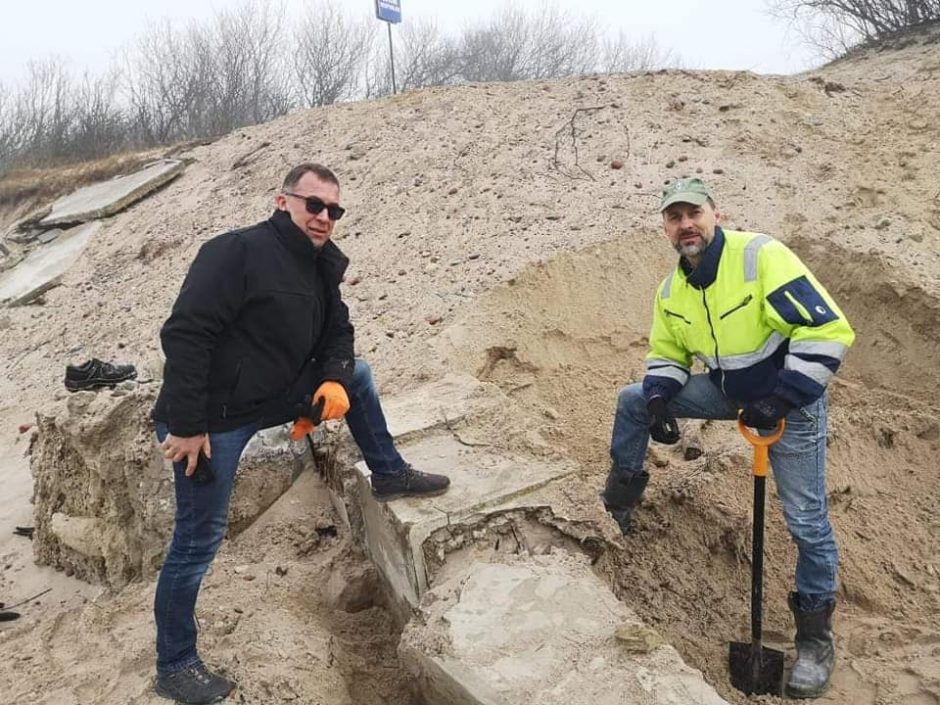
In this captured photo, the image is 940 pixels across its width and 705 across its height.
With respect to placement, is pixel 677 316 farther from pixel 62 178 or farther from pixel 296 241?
pixel 62 178

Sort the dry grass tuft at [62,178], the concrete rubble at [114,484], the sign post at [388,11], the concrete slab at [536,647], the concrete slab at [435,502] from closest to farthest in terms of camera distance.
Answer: the concrete slab at [536,647]
the concrete slab at [435,502]
the concrete rubble at [114,484]
the sign post at [388,11]
the dry grass tuft at [62,178]

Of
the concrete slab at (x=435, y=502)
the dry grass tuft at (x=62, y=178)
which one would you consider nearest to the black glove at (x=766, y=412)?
the concrete slab at (x=435, y=502)

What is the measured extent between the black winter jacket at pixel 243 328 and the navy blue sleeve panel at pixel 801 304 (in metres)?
1.66

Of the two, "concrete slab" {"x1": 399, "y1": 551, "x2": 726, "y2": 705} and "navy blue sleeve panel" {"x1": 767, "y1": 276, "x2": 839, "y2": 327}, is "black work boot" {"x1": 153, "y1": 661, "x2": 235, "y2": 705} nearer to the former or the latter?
"concrete slab" {"x1": 399, "y1": 551, "x2": 726, "y2": 705}

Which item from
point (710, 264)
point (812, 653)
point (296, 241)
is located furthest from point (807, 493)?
point (296, 241)

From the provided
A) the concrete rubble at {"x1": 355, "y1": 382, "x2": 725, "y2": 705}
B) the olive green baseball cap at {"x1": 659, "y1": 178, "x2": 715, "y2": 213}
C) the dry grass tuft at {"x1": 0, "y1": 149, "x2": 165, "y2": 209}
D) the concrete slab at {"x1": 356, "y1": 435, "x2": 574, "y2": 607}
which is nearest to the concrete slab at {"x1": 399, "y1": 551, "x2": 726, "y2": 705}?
the concrete rubble at {"x1": 355, "y1": 382, "x2": 725, "y2": 705}

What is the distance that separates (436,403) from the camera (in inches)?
179

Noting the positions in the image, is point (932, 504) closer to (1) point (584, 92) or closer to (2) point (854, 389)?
(2) point (854, 389)

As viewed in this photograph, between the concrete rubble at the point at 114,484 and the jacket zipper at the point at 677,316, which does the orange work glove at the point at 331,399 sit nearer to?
the jacket zipper at the point at 677,316

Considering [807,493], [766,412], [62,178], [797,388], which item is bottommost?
[807,493]

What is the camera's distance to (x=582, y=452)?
4695 millimetres

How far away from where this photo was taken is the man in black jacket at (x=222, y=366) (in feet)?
8.56

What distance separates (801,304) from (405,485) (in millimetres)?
1767

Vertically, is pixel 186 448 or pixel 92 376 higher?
pixel 186 448
